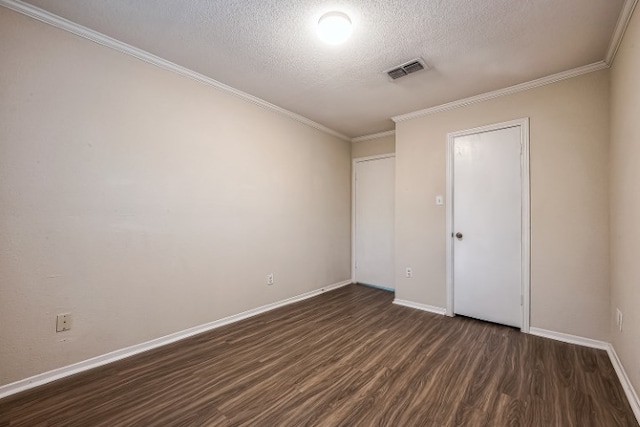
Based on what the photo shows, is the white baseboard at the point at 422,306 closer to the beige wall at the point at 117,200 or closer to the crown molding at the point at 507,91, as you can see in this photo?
the beige wall at the point at 117,200

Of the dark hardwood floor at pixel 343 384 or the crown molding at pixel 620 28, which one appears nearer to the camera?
the dark hardwood floor at pixel 343 384

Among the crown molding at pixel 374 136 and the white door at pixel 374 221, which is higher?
the crown molding at pixel 374 136

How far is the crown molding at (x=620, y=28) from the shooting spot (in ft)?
5.66

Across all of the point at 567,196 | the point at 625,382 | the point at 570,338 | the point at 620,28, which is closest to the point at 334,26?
the point at 620,28

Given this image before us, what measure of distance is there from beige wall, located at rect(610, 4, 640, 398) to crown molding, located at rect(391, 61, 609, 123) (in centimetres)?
19

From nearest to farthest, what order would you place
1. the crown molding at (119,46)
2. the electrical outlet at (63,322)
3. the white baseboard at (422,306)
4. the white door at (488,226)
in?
1. the crown molding at (119,46)
2. the electrical outlet at (63,322)
3. the white door at (488,226)
4. the white baseboard at (422,306)

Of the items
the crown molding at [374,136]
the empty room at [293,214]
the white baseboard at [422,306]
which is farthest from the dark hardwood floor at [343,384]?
the crown molding at [374,136]

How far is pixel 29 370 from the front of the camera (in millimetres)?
1814

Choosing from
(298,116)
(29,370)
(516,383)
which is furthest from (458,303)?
(29,370)

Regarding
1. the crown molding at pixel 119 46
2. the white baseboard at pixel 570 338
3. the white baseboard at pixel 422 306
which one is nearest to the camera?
the crown molding at pixel 119 46

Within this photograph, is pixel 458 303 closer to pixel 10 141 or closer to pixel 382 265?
pixel 382 265

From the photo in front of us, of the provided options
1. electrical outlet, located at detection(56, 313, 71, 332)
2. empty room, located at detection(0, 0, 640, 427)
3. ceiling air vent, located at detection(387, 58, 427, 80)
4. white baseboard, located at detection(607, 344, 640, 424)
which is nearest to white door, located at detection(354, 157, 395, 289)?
empty room, located at detection(0, 0, 640, 427)

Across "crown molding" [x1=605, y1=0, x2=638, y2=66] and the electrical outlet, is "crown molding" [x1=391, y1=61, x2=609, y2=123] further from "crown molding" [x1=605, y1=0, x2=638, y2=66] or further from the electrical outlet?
the electrical outlet

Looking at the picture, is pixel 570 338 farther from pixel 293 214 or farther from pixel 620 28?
pixel 293 214
